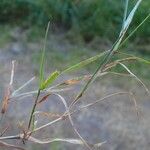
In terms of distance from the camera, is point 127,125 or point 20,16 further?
point 20,16

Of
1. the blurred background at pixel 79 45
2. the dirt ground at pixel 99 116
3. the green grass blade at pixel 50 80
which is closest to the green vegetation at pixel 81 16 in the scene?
→ the blurred background at pixel 79 45

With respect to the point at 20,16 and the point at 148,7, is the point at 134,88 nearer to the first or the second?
the point at 148,7

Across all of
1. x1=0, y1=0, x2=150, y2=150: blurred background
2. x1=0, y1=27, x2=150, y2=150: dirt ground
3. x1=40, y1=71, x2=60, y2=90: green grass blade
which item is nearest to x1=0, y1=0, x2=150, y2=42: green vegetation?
x1=0, y1=0, x2=150, y2=150: blurred background

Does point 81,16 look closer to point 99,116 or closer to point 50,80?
point 99,116

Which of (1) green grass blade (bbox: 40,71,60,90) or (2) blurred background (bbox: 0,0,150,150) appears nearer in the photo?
(1) green grass blade (bbox: 40,71,60,90)

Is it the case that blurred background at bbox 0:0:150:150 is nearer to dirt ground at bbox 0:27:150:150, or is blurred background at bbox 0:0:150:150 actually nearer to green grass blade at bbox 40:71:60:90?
dirt ground at bbox 0:27:150:150

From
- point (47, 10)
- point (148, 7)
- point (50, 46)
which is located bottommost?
point (50, 46)

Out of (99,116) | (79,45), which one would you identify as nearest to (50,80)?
(99,116)

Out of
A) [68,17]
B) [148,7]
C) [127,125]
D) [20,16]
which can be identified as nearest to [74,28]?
[68,17]
